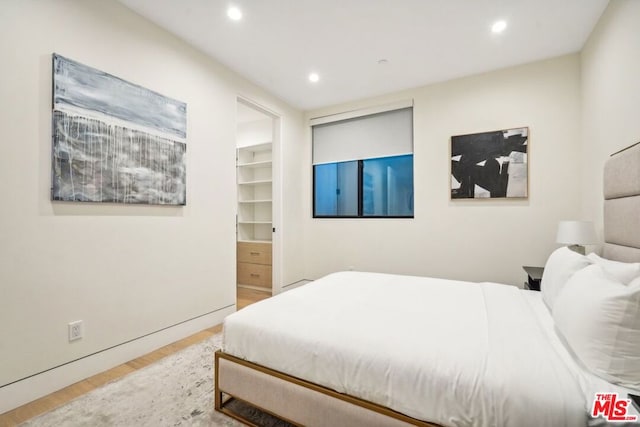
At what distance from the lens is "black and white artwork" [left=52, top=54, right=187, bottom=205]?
1890 millimetres

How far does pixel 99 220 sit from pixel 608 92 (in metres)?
4.00

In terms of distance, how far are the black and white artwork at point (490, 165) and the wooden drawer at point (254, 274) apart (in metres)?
2.82

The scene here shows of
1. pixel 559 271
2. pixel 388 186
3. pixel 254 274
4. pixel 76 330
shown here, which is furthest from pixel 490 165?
pixel 76 330

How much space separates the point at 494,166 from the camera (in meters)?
3.21

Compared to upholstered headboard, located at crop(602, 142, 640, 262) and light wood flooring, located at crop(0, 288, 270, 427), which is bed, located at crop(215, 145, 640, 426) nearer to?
upholstered headboard, located at crop(602, 142, 640, 262)

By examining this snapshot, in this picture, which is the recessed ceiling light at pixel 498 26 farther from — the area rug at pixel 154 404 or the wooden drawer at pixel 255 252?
the wooden drawer at pixel 255 252

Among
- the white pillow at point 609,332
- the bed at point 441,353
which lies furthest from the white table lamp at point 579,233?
the white pillow at point 609,332

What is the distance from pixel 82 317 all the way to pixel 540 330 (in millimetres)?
2811

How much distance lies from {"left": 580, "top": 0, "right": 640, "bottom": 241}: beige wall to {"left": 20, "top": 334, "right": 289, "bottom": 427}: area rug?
9.70 feet

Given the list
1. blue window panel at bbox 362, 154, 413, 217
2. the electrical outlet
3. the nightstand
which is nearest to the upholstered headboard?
the nightstand

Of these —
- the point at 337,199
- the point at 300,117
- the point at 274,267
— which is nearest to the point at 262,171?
the point at 300,117

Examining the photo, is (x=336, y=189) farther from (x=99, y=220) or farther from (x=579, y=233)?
(x=99, y=220)

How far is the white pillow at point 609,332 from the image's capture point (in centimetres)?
100

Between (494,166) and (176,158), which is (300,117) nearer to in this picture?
(176,158)
